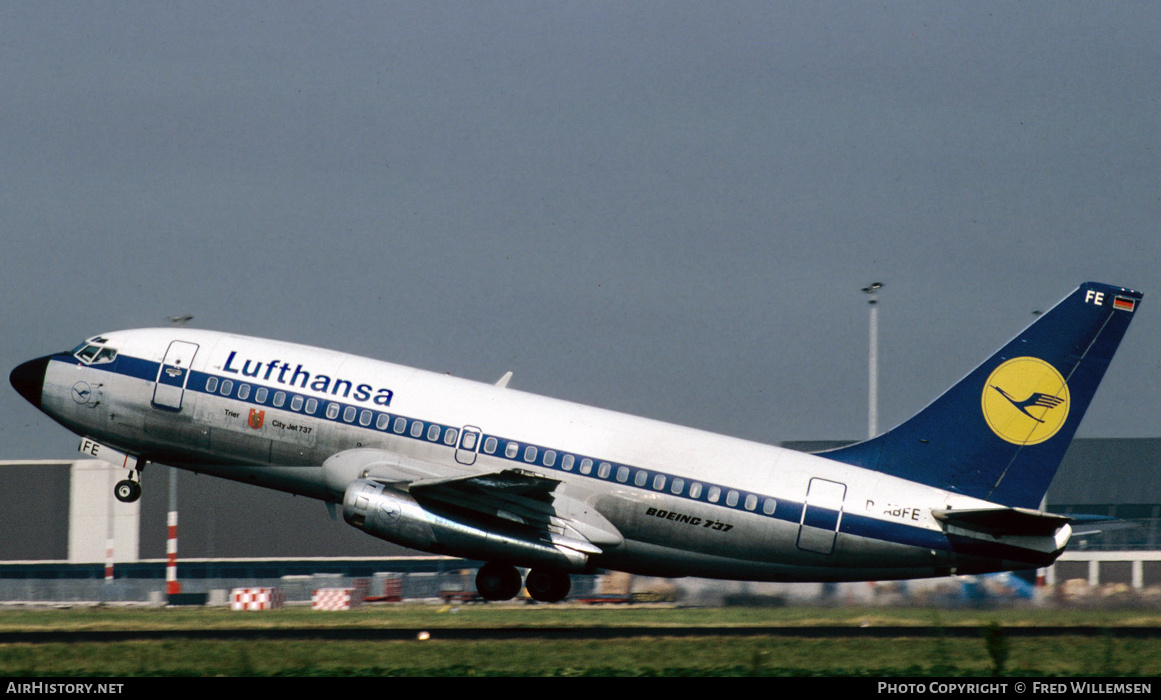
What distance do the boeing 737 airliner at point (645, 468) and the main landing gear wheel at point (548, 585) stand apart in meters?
0.06

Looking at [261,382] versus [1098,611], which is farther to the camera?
[1098,611]

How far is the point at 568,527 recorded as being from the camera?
3288 cm

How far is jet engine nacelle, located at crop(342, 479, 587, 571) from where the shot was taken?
32.2 m

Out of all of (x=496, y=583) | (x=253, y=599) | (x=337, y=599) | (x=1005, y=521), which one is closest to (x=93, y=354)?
(x=496, y=583)

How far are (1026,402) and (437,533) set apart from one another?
610 inches

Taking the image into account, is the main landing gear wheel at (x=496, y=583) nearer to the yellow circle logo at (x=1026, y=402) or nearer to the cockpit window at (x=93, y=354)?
the cockpit window at (x=93, y=354)

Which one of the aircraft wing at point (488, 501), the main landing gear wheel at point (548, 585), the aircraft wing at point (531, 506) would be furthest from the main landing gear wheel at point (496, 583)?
the aircraft wing at point (531, 506)

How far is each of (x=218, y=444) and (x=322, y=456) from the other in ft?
9.91

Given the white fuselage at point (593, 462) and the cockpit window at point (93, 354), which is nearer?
the white fuselage at point (593, 462)

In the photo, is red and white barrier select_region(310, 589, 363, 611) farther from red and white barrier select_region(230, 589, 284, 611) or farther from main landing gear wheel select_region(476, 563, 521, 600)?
main landing gear wheel select_region(476, 563, 521, 600)

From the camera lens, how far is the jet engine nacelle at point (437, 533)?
32188mm

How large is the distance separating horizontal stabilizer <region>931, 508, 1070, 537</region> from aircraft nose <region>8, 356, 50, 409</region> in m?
25.0
